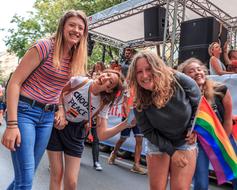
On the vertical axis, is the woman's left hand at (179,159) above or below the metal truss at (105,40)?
below

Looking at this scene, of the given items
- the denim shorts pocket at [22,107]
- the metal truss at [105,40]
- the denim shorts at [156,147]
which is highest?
the metal truss at [105,40]

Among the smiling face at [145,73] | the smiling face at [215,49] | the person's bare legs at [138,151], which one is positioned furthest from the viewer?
the smiling face at [215,49]

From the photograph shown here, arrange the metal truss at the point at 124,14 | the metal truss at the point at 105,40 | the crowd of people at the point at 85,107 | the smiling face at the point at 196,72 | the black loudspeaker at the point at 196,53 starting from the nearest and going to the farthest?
the crowd of people at the point at 85,107
the smiling face at the point at 196,72
the black loudspeaker at the point at 196,53
the metal truss at the point at 124,14
the metal truss at the point at 105,40

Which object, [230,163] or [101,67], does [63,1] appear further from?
[230,163]

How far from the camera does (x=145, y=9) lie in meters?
11.2

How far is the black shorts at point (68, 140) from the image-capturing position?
3307 mm

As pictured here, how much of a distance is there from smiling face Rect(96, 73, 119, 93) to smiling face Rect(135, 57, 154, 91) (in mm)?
300

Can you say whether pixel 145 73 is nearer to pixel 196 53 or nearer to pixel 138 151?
pixel 138 151

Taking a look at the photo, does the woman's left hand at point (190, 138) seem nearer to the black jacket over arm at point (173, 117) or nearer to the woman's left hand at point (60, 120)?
the black jacket over arm at point (173, 117)

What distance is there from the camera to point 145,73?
277cm

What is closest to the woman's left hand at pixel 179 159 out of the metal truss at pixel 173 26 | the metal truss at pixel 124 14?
the metal truss at pixel 173 26

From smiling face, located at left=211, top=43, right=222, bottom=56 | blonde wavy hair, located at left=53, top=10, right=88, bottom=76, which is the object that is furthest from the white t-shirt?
smiling face, located at left=211, top=43, right=222, bottom=56

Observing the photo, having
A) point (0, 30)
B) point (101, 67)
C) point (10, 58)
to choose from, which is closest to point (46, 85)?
point (101, 67)

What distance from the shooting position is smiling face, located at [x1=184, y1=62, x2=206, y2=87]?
3496 mm
